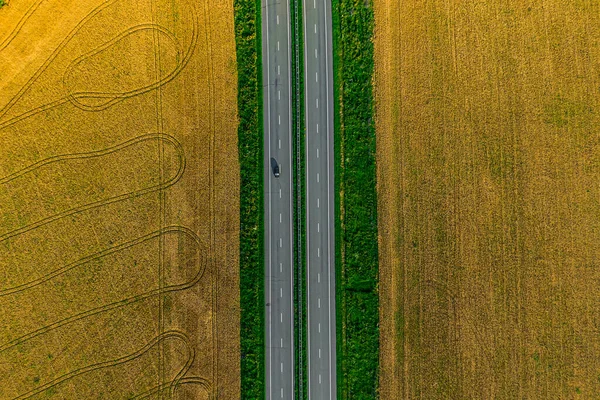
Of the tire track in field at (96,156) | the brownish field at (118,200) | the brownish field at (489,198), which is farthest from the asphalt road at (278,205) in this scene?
the brownish field at (489,198)

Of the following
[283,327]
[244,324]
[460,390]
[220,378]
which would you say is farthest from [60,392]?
[460,390]

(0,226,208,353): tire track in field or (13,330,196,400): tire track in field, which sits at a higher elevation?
(0,226,208,353): tire track in field

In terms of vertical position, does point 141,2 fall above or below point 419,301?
above

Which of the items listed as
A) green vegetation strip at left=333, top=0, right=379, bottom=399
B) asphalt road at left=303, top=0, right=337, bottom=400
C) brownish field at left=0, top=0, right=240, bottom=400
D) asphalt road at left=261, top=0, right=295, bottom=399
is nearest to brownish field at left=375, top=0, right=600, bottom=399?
green vegetation strip at left=333, top=0, right=379, bottom=399

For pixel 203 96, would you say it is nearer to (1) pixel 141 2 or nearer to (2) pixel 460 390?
(1) pixel 141 2

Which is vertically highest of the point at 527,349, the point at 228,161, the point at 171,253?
the point at 228,161

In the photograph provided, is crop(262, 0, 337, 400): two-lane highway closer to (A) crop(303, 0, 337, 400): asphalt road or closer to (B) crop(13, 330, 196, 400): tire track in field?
(A) crop(303, 0, 337, 400): asphalt road
